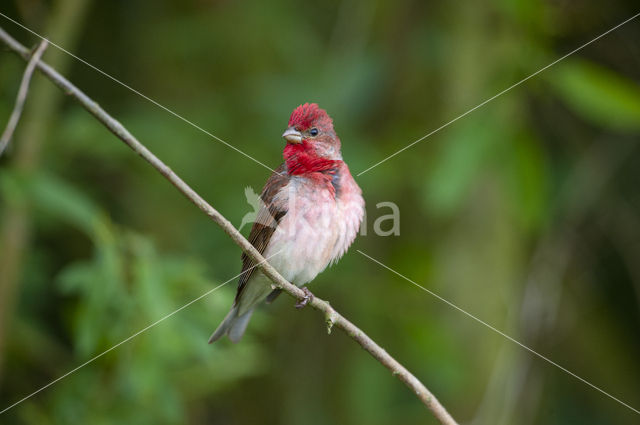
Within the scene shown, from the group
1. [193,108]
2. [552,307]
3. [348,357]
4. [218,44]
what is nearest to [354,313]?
[348,357]

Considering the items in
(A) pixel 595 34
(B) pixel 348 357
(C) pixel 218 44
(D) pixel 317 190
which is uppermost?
(A) pixel 595 34

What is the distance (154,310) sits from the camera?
3.14m

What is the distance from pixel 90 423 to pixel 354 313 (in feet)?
5.90

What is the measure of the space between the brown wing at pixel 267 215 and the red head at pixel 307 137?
0.08m

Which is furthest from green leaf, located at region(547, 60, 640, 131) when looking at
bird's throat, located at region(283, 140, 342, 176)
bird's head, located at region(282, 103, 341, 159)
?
bird's head, located at region(282, 103, 341, 159)

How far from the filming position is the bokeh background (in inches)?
143

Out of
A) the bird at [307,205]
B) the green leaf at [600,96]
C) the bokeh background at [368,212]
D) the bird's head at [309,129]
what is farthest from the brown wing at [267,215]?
the green leaf at [600,96]

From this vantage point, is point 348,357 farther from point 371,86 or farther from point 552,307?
point 371,86

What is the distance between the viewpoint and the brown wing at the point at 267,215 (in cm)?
225

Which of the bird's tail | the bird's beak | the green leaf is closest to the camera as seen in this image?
the bird's beak

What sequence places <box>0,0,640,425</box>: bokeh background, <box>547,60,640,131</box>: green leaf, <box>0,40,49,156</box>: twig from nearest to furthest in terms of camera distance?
1. <box>0,40,49,156</box>: twig
2. <box>547,60,640,131</box>: green leaf
3. <box>0,0,640,425</box>: bokeh background

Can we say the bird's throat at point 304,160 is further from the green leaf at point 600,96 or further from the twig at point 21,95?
the green leaf at point 600,96

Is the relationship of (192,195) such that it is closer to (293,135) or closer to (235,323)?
(293,135)

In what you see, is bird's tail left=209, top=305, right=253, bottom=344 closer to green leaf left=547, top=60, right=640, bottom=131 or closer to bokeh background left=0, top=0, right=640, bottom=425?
bokeh background left=0, top=0, right=640, bottom=425
